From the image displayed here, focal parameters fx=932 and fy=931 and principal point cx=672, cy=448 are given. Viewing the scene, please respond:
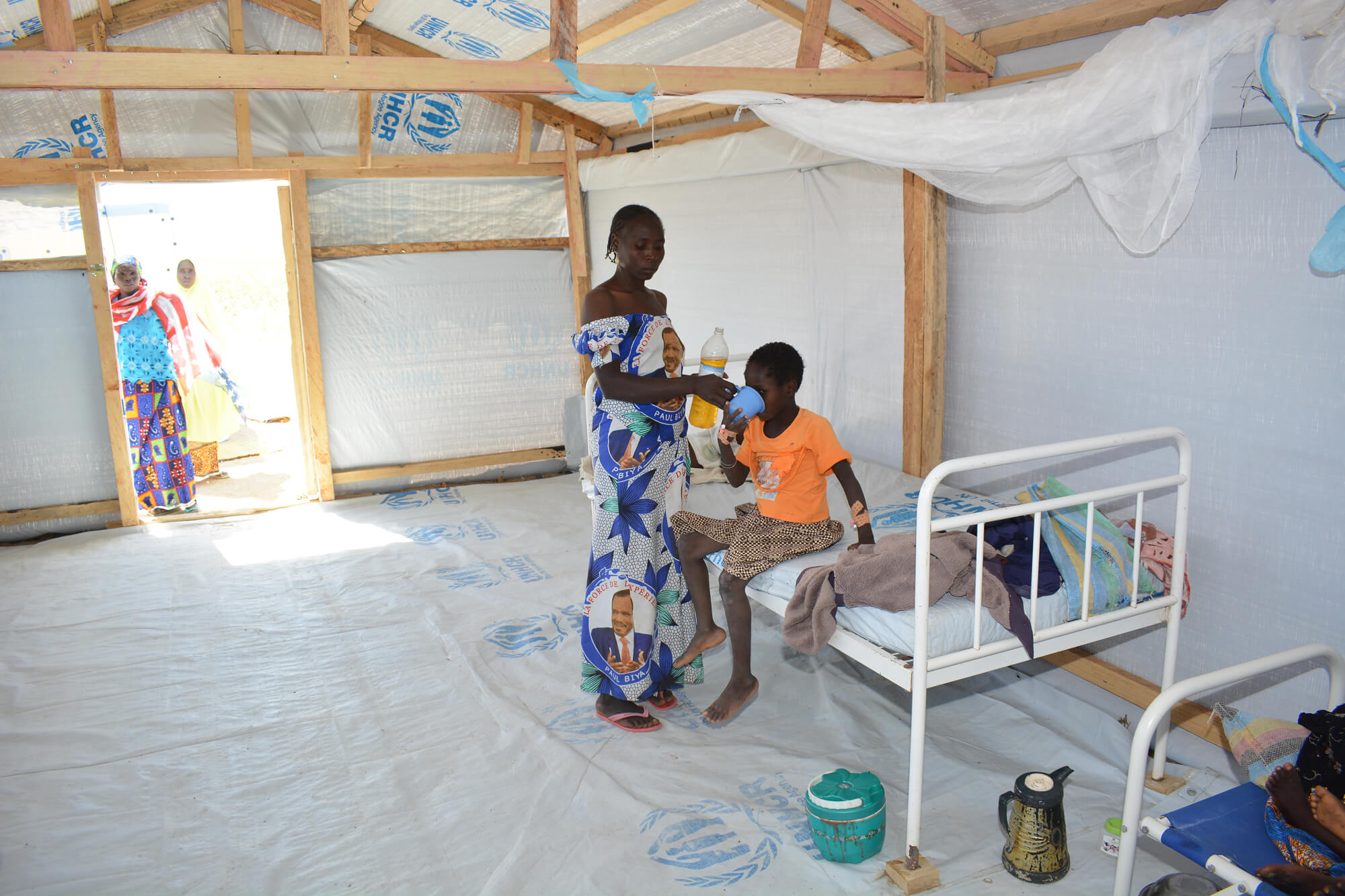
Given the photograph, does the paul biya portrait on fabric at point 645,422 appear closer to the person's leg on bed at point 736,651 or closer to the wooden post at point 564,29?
the person's leg on bed at point 736,651

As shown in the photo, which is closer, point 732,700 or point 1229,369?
point 1229,369

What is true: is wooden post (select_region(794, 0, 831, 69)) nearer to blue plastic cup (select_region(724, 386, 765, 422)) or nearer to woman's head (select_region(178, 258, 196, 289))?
blue plastic cup (select_region(724, 386, 765, 422))

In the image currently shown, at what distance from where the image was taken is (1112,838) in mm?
2350

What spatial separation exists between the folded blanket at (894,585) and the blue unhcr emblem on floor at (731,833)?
46 centimetres

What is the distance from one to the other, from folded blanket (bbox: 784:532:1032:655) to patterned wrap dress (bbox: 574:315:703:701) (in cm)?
59

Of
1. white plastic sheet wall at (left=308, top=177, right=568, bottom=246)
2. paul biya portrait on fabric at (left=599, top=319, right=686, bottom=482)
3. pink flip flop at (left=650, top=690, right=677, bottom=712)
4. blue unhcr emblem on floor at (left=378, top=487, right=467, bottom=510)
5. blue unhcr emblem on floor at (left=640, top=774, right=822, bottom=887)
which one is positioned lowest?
blue unhcr emblem on floor at (left=640, top=774, right=822, bottom=887)

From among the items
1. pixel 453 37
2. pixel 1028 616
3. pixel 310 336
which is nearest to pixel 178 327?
pixel 310 336

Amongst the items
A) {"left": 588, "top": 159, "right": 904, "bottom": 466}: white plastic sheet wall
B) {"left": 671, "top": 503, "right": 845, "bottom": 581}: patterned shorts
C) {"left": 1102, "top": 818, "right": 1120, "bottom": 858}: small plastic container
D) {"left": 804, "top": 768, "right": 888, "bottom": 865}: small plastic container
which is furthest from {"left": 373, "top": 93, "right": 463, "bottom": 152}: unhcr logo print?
{"left": 1102, "top": 818, "right": 1120, "bottom": 858}: small plastic container

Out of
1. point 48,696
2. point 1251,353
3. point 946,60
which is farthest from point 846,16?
point 48,696

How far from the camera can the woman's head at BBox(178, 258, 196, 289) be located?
6535 mm

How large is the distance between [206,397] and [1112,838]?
6221 millimetres

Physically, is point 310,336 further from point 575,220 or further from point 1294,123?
point 1294,123

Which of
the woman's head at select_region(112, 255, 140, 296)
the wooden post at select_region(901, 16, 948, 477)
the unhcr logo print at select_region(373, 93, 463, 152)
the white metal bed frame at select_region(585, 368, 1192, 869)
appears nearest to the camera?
the white metal bed frame at select_region(585, 368, 1192, 869)

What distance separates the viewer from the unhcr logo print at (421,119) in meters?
5.96
